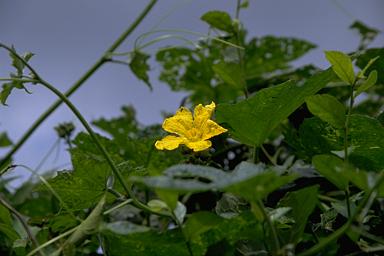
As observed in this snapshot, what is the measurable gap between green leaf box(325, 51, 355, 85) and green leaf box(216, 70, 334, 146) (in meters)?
0.02

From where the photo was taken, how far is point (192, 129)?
77 centimetres

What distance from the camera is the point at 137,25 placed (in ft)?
2.99

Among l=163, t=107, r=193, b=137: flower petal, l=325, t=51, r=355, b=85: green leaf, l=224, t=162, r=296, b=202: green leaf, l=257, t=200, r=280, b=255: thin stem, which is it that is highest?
l=325, t=51, r=355, b=85: green leaf

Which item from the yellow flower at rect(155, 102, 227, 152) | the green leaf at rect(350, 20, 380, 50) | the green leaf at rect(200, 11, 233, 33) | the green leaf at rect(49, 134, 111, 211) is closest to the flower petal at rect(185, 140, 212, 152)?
the yellow flower at rect(155, 102, 227, 152)

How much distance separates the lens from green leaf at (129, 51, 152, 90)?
2.88 feet

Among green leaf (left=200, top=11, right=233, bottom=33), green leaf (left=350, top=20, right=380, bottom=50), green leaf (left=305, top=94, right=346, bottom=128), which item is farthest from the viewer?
green leaf (left=350, top=20, right=380, bottom=50)

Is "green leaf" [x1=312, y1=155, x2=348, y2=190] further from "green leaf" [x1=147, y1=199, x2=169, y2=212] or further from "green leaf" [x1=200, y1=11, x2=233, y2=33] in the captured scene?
"green leaf" [x1=200, y1=11, x2=233, y2=33]

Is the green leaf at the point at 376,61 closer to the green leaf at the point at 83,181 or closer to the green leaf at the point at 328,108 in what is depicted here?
the green leaf at the point at 328,108

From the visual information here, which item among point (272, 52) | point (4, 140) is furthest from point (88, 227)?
point (272, 52)

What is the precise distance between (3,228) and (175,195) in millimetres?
368

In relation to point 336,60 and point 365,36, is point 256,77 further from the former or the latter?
point 336,60

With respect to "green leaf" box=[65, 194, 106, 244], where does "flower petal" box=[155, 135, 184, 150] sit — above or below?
above

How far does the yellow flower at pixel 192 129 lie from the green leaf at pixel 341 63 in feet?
0.52

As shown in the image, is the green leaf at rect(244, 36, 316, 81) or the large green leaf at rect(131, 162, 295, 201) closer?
the large green leaf at rect(131, 162, 295, 201)
